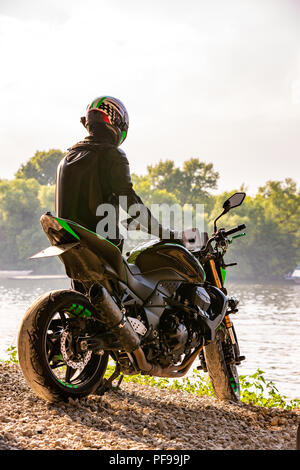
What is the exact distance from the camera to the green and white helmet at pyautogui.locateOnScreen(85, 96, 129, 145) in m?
5.23

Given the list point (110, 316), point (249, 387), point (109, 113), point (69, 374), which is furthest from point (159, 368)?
point (249, 387)

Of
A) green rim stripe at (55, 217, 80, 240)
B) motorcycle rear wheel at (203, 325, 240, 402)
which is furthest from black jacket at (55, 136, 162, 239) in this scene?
motorcycle rear wheel at (203, 325, 240, 402)

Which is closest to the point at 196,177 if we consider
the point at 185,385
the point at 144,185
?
the point at 144,185

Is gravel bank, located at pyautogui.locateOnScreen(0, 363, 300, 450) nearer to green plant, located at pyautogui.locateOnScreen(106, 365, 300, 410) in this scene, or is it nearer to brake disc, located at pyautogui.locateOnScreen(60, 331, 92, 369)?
brake disc, located at pyautogui.locateOnScreen(60, 331, 92, 369)

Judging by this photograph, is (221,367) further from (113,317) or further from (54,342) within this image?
(113,317)

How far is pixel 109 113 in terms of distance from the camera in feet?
17.1

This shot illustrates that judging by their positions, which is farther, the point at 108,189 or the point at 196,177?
the point at 196,177

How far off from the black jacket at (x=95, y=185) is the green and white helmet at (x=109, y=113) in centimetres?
22

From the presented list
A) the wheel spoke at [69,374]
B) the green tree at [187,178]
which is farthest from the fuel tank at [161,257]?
the green tree at [187,178]

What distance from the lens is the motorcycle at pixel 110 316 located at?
438cm

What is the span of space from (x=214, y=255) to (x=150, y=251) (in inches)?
45.7

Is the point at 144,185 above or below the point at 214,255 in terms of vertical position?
above

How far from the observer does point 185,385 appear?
7.70 metres
